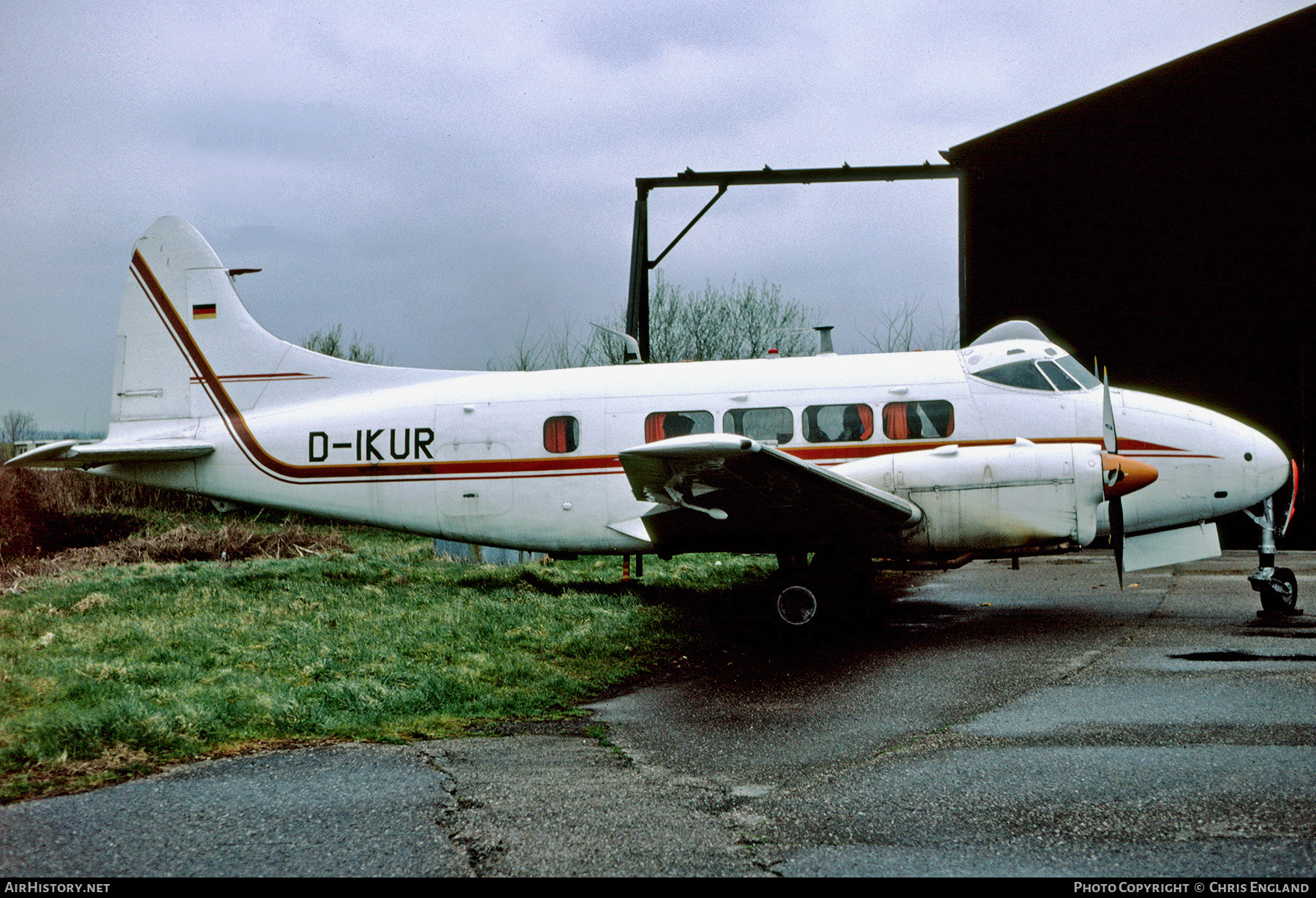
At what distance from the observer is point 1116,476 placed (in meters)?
8.77

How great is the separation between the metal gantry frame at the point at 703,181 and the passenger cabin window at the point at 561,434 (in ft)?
20.7

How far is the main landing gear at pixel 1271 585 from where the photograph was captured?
9391mm

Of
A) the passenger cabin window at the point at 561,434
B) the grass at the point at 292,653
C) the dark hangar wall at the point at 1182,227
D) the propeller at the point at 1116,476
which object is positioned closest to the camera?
the grass at the point at 292,653

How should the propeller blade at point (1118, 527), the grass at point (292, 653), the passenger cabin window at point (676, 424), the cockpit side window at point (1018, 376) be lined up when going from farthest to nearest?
the passenger cabin window at point (676, 424)
the cockpit side window at point (1018, 376)
the propeller blade at point (1118, 527)
the grass at point (292, 653)

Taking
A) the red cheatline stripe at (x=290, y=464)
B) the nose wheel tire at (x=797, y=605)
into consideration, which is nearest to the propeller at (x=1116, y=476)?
the nose wheel tire at (x=797, y=605)

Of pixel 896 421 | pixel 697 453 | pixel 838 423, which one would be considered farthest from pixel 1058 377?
pixel 697 453

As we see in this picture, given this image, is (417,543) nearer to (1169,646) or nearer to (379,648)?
(379,648)

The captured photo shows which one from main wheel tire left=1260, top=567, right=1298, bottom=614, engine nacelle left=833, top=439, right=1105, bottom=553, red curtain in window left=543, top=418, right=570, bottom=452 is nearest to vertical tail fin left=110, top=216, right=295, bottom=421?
red curtain in window left=543, top=418, right=570, bottom=452

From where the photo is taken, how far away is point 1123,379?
17422 millimetres

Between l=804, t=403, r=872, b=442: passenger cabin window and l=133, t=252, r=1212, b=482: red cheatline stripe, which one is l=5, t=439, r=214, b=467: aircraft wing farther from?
l=804, t=403, r=872, b=442: passenger cabin window

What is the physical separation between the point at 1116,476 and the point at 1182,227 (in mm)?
10511

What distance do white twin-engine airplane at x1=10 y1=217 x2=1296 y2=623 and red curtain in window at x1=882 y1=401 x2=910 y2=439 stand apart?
15 millimetres

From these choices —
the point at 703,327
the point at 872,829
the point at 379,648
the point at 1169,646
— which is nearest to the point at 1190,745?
the point at 872,829

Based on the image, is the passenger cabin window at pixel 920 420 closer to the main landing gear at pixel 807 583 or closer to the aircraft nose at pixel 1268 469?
the main landing gear at pixel 807 583
